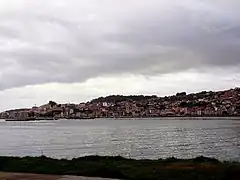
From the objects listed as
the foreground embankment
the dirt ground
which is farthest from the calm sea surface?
the dirt ground

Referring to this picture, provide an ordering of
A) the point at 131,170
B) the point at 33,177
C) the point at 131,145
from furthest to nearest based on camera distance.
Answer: the point at 131,145 < the point at 131,170 < the point at 33,177

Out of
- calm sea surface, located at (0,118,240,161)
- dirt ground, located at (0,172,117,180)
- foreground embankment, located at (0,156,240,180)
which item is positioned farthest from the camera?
calm sea surface, located at (0,118,240,161)

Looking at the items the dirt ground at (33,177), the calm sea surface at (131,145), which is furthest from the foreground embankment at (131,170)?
the calm sea surface at (131,145)

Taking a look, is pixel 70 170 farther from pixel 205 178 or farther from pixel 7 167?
pixel 205 178

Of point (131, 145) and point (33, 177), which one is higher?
point (33, 177)

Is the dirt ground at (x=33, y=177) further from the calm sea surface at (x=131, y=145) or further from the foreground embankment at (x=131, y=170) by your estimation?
the calm sea surface at (x=131, y=145)

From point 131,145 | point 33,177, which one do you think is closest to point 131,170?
point 33,177

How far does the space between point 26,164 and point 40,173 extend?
191 centimetres

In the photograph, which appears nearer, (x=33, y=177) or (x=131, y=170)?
(x=33, y=177)

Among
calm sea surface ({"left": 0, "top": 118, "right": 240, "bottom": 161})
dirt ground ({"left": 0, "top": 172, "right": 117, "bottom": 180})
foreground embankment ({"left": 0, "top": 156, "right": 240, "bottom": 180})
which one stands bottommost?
calm sea surface ({"left": 0, "top": 118, "right": 240, "bottom": 161})

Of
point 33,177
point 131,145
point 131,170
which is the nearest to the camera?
point 33,177

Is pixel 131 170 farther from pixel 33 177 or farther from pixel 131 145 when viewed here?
pixel 131 145

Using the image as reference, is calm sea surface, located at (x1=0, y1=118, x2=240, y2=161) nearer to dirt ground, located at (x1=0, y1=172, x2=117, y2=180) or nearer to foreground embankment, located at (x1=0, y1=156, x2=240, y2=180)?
foreground embankment, located at (x1=0, y1=156, x2=240, y2=180)

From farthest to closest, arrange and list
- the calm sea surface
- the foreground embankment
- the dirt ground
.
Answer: the calm sea surface < the dirt ground < the foreground embankment
